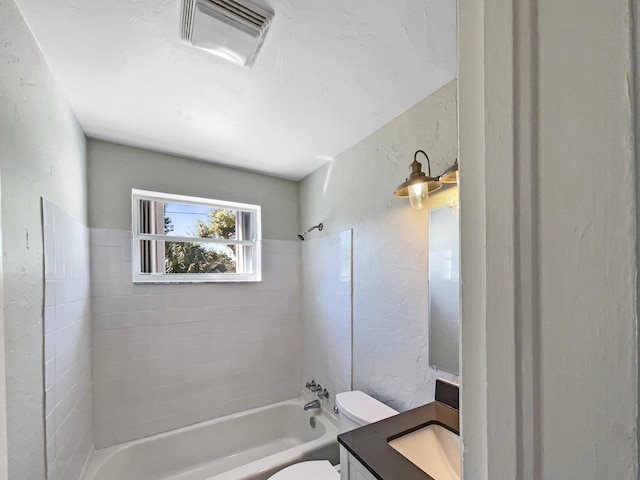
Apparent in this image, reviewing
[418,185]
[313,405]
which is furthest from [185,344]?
[418,185]

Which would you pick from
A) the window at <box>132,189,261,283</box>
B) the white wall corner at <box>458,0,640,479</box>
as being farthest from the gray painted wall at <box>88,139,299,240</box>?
the white wall corner at <box>458,0,640,479</box>

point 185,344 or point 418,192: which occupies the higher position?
point 418,192

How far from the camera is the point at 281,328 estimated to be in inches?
98.7

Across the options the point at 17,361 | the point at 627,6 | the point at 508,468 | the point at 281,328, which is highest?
the point at 627,6

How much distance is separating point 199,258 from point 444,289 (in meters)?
1.88

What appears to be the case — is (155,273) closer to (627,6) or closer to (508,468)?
(508,468)

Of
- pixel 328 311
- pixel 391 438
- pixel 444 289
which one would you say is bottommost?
pixel 391 438

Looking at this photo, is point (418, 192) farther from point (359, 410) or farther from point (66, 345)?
point (66, 345)

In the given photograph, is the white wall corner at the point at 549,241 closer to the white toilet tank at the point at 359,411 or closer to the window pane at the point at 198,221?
the white toilet tank at the point at 359,411

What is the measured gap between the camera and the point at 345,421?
1.57 meters

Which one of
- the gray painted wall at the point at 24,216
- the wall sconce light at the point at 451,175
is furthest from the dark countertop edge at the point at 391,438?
the gray painted wall at the point at 24,216

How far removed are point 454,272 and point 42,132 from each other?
6.17ft

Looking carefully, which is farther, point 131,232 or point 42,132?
point 131,232

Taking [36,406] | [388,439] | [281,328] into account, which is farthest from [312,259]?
[36,406]
